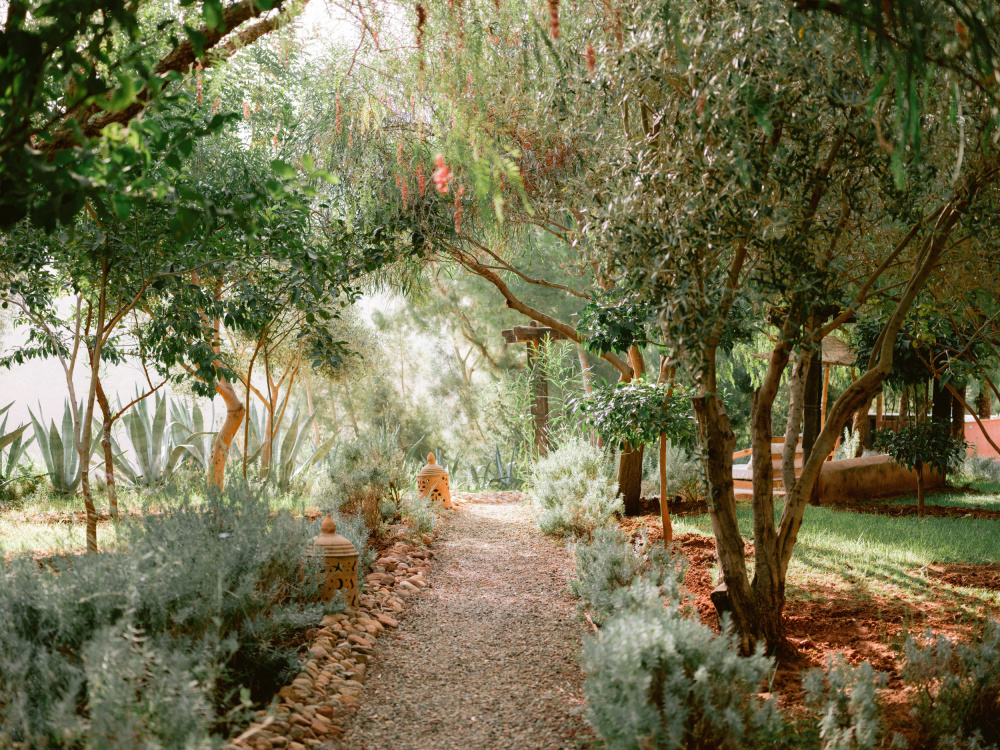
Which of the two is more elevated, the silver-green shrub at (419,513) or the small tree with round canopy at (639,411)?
the small tree with round canopy at (639,411)

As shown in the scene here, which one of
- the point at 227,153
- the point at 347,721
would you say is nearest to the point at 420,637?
the point at 347,721

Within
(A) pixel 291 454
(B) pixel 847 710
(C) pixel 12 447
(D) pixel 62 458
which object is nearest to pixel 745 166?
(B) pixel 847 710

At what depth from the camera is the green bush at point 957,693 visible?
2596 mm

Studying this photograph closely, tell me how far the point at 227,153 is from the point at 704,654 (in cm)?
532

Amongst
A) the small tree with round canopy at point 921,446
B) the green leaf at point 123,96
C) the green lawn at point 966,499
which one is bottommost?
the green lawn at point 966,499

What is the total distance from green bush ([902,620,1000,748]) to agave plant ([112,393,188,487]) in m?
6.98

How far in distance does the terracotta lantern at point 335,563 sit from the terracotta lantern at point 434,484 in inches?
130

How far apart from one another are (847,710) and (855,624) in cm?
157

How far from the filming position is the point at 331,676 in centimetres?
318

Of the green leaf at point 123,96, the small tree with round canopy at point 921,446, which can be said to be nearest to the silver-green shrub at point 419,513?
the green leaf at point 123,96

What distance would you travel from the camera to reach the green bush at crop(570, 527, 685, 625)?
3806mm

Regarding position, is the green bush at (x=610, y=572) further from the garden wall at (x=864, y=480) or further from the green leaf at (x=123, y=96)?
the garden wall at (x=864, y=480)

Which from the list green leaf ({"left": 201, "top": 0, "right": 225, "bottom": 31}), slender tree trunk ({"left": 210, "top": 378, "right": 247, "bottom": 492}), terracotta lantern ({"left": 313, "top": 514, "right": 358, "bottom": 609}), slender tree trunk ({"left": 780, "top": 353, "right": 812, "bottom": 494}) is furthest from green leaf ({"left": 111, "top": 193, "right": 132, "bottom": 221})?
slender tree trunk ({"left": 210, "top": 378, "right": 247, "bottom": 492})

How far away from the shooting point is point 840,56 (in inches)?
114
